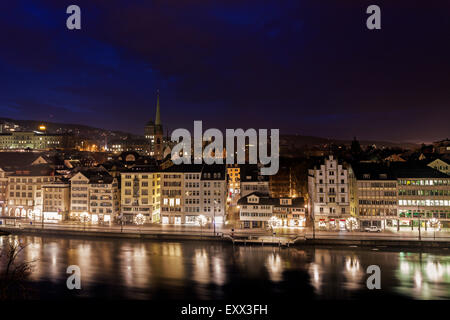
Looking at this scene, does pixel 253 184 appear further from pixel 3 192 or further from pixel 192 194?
pixel 3 192

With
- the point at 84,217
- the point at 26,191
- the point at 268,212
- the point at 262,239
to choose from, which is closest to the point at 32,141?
the point at 26,191

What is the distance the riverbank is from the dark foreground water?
3.64ft

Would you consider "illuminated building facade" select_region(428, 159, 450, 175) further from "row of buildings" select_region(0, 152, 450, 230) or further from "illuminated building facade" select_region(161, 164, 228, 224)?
"illuminated building facade" select_region(161, 164, 228, 224)

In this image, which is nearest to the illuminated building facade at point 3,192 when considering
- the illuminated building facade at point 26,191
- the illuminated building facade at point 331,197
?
the illuminated building facade at point 26,191

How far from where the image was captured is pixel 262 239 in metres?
43.5

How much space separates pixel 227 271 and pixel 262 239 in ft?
36.1

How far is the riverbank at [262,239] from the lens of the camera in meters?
39.9

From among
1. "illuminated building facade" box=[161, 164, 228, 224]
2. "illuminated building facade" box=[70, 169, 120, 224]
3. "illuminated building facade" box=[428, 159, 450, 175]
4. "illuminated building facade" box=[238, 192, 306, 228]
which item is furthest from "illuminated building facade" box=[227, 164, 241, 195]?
"illuminated building facade" box=[428, 159, 450, 175]

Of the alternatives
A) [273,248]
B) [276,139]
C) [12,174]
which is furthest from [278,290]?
[276,139]

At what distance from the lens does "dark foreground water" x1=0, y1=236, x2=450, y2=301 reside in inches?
1108

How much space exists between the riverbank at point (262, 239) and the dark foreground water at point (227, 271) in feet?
3.64

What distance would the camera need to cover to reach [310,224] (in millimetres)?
50750
